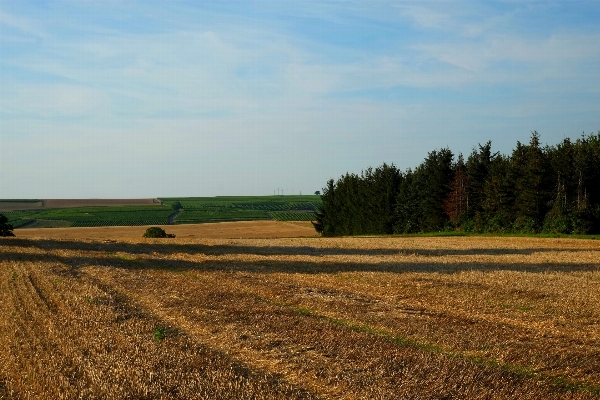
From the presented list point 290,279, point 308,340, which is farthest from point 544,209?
point 308,340

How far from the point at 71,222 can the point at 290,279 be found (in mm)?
120355

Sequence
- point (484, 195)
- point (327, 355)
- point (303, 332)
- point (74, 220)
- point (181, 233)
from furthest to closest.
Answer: point (74, 220)
point (181, 233)
point (484, 195)
point (303, 332)
point (327, 355)

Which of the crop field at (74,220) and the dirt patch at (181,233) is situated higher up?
the crop field at (74,220)

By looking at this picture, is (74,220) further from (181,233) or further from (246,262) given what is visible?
(246,262)

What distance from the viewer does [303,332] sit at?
13.3m

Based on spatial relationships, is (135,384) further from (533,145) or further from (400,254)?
(533,145)

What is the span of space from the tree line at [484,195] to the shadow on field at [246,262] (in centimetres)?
2133

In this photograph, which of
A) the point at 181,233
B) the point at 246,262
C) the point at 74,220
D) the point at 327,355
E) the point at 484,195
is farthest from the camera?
the point at 74,220

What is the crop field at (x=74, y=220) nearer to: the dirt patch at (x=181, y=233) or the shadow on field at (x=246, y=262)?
the dirt patch at (x=181, y=233)

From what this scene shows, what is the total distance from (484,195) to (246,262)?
42.8 meters

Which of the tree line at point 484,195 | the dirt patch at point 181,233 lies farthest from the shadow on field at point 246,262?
the dirt patch at point 181,233

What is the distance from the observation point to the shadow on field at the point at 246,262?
90.1 ft

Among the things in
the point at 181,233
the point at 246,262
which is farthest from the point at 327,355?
the point at 181,233

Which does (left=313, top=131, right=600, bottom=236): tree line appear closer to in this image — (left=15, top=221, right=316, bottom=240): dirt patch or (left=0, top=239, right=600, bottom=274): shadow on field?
(left=15, top=221, right=316, bottom=240): dirt patch
